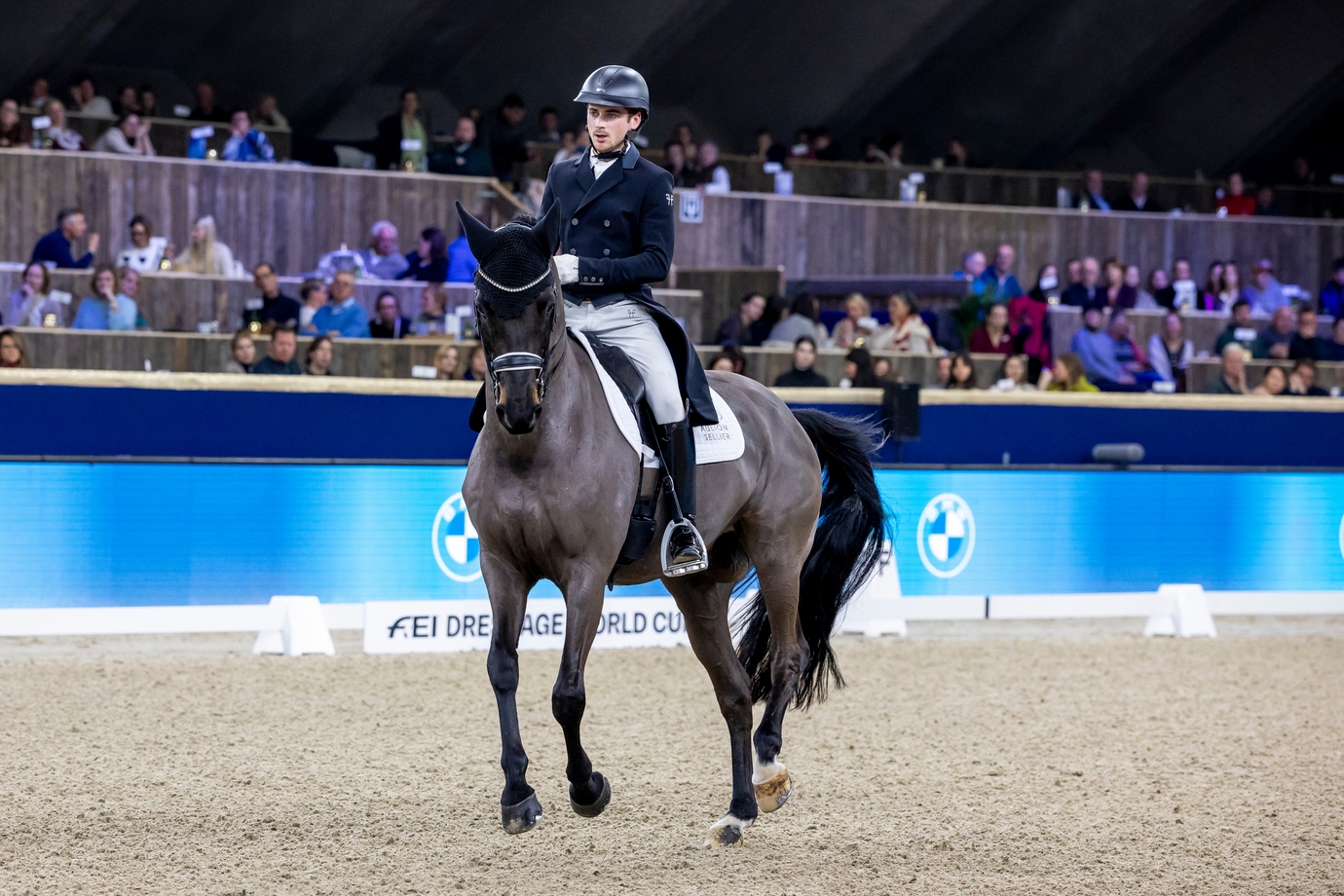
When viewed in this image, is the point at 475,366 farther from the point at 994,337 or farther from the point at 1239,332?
the point at 1239,332

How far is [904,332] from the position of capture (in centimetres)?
1298

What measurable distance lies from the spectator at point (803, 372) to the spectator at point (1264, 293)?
8431mm

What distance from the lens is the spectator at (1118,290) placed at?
16047 mm

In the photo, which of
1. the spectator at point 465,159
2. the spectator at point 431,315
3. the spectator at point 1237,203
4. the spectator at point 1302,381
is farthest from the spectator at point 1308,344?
the spectator at point 431,315

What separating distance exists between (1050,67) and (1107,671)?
1607cm

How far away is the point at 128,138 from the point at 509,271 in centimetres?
1148

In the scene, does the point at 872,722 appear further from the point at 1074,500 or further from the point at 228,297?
the point at 228,297

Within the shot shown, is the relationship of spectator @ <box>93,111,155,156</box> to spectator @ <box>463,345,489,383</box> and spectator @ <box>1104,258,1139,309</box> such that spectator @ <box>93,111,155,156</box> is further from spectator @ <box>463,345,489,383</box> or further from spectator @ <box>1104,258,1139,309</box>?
spectator @ <box>1104,258,1139,309</box>

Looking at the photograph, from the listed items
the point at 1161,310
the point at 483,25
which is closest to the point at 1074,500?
the point at 1161,310

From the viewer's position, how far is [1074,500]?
34.9 ft

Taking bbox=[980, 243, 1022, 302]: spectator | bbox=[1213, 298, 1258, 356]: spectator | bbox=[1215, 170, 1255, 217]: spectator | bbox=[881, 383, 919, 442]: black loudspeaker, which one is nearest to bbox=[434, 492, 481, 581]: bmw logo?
bbox=[881, 383, 919, 442]: black loudspeaker

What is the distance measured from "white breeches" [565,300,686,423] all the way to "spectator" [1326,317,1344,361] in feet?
41.1

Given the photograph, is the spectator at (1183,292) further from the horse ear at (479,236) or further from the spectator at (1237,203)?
the horse ear at (479,236)

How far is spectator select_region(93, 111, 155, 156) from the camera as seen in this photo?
1404 centimetres
